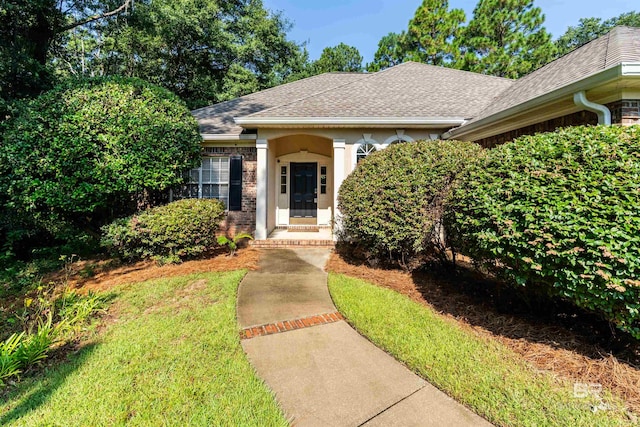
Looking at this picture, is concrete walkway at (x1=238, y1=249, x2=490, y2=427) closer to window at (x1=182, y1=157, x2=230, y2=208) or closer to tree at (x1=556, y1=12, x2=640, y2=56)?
window at (x1=182, y1=157, x2=230, y2=208)

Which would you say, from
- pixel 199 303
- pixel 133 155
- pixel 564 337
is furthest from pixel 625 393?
pixel 133 155

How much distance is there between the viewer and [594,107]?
4.24 meters

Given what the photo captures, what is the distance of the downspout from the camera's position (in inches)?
163

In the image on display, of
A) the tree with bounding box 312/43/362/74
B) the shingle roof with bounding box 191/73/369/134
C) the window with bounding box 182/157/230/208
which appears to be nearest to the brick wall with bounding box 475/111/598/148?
the shingle roof with bounding box 191/73/369/134

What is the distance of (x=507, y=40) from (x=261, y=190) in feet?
63.6

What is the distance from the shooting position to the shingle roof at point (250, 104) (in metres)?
8.77

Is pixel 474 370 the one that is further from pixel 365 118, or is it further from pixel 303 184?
pixel 303 184

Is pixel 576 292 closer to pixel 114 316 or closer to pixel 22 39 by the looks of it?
pixel 114 316

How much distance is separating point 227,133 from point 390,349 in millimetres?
7232

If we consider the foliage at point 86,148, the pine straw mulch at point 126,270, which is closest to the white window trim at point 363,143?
the pine straw mulch at point 126,270

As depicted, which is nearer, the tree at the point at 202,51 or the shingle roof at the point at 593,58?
the shingle roof at the point at 593,58

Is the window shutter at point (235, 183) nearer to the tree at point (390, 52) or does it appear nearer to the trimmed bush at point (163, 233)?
the trimmed bush at point (163, 233)

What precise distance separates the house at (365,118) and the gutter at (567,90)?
0.01m

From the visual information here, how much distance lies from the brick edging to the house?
439cm
